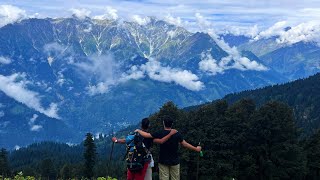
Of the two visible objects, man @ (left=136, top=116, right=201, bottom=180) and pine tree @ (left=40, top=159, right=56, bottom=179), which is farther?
pine tree @ (left=40, top=159, right=56, bottom=179)

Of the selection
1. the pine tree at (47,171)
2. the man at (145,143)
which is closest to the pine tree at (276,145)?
the man at (145,143)

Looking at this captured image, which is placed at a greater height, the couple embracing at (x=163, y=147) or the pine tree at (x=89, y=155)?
the pine tree at (x=89, y=155)

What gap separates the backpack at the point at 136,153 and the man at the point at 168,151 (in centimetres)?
36

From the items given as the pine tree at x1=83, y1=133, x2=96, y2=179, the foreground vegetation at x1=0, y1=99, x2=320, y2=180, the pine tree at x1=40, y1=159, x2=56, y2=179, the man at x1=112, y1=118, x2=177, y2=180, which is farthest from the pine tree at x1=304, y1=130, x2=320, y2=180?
the pine tree at x1=40, y1=159, x2=56, y2=179

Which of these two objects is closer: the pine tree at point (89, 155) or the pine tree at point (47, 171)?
the pine tree at point (89, 155)

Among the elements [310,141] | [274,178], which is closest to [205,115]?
[274,178]

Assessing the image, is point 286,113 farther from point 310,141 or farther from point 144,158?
point 144,158

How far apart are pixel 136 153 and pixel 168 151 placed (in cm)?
162

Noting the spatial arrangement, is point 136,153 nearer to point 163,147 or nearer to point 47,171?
point 163,147

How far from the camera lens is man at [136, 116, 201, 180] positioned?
19186mm

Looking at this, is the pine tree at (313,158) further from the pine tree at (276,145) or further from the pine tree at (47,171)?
the pine tree at (47,171)

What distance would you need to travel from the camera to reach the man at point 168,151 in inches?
755

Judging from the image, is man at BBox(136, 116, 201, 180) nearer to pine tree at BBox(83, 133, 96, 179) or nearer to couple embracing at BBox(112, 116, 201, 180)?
couple embracing at BBox(112, 116, 201, 180)

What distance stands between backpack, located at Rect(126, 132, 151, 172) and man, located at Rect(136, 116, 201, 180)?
1.18ft
